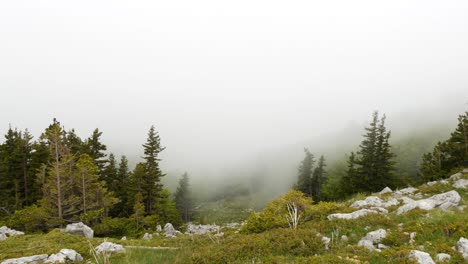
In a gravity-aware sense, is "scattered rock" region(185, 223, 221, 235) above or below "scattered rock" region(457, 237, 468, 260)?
below

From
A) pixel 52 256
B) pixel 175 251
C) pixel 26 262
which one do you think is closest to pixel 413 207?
pixel 175 251

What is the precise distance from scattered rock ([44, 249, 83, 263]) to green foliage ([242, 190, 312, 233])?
910 cm

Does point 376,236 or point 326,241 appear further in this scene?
point 326,241

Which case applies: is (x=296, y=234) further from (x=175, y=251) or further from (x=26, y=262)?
(x=26, y=262)

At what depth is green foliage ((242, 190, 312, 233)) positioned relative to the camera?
16.2 metres

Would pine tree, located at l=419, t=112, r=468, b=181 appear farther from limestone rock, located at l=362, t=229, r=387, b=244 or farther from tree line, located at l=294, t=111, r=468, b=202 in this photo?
limestone rock, located at l=362, t=229, r=387, b=244

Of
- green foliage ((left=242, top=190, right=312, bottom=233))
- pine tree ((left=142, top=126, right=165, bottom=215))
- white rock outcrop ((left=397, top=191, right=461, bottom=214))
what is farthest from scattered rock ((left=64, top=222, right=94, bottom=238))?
white rock outcrop ((left=397, top=191, right=461, bottom=214))

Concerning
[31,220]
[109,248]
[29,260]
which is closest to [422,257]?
[109,248]

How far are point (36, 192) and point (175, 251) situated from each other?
3607cm

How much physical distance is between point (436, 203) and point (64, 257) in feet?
68.7

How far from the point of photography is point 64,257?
42.9 ft

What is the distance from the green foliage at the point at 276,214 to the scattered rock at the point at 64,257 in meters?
9.10

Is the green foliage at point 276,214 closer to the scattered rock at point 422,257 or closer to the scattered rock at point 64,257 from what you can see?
the scattered rock at point 422,257

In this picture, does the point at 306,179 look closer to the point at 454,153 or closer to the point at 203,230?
the point at 454,153
